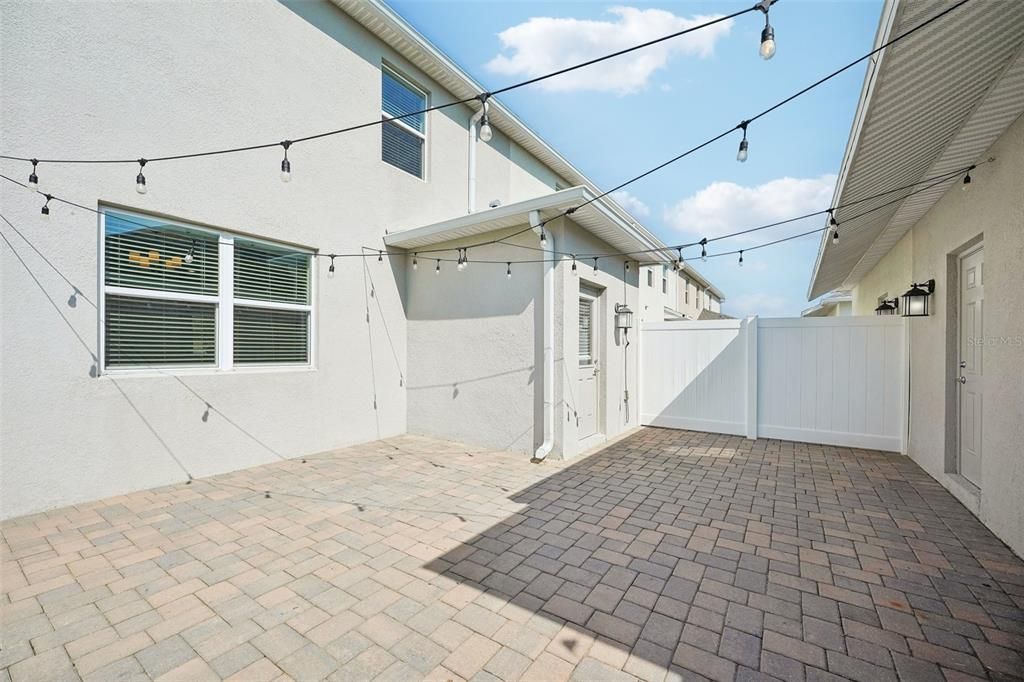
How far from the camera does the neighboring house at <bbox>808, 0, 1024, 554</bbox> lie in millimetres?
2400

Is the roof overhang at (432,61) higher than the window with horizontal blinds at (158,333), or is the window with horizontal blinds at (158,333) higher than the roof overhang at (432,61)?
the roof overhang at (432,61)

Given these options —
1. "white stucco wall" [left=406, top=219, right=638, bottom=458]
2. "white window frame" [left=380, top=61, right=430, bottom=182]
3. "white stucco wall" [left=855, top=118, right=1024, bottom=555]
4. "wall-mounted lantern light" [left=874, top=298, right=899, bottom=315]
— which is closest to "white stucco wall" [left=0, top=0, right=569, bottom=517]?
"white window frame" [left=380, top=61, right=430, bottom=182]

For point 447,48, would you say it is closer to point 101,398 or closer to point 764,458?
point 101,398

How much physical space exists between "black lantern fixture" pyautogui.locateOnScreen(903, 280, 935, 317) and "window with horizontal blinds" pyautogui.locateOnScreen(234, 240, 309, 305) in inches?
267

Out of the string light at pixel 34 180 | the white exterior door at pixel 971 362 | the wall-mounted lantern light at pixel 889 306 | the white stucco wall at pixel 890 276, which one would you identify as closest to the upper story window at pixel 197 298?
the string light at pixel 34 180

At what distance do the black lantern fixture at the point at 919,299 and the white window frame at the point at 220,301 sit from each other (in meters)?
6.71

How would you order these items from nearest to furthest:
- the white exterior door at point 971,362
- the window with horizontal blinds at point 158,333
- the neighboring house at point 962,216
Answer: the neighboring house at point 962,216 → the white exterior door at point 971,362 → the window with horizontal blinds at point 158,333

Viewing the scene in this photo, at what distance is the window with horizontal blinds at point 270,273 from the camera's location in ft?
15.5

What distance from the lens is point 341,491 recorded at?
4.04m

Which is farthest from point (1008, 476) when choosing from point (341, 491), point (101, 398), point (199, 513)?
point (101, 398)

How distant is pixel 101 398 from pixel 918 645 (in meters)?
5.66

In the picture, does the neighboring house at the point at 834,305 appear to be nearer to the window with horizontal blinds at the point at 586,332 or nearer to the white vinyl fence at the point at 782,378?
the white vinyl fence at the point at 782,378

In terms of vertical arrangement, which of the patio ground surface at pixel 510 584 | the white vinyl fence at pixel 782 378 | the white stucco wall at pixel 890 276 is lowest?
the patio ground surface at pixel 510 584

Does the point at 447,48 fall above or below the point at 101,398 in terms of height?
above
